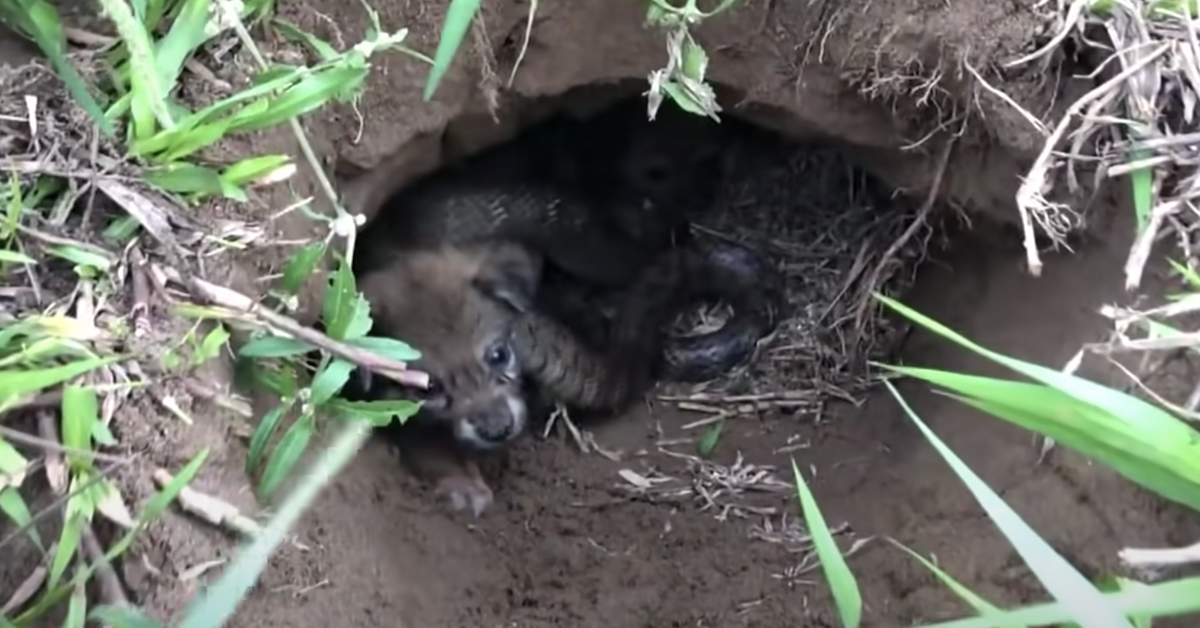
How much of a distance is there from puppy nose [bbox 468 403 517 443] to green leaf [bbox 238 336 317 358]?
1068mm

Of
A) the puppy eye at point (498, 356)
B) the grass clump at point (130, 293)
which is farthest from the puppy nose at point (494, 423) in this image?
the grass clump at point (130, 293)

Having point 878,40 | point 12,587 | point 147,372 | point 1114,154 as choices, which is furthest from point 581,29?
point 12,587

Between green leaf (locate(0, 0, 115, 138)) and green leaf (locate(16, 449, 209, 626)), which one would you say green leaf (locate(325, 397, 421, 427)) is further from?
green leaf (locate(0, 0, 115, 138))

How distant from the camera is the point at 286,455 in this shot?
167 cm

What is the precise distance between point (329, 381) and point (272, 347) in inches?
3.1

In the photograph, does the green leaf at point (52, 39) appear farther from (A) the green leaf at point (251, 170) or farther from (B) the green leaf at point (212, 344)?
(B) the green leaf at point (212, 344)

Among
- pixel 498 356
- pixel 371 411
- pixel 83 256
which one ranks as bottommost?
pixel 498 356

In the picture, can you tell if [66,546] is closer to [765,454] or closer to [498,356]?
[498,356]

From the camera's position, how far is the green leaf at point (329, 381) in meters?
1.70

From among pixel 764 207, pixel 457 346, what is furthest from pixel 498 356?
pixel 764 207

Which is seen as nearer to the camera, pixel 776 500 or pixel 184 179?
pixel 184 179

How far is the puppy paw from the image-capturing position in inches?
104

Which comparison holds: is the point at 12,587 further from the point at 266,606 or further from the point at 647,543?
the point at 647,543

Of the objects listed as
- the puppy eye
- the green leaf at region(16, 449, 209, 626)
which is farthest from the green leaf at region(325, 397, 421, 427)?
the puppy eye
